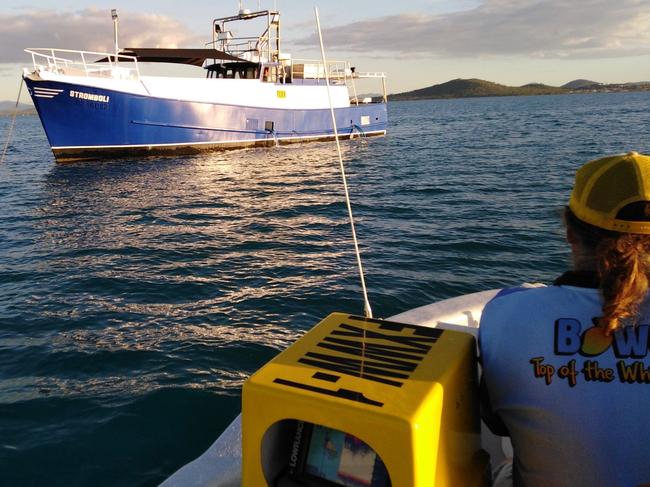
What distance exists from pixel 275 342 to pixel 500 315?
385 centimetres

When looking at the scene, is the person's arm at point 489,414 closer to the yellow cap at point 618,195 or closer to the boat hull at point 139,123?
the yellow cap at point 618,195

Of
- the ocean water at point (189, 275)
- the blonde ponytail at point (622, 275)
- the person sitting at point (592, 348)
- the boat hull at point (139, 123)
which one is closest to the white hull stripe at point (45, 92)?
the boat hull at point (139, 123)

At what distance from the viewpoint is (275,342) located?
5156 mm

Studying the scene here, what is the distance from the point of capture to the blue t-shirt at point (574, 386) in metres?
1.33

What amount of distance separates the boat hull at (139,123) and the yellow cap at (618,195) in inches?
754

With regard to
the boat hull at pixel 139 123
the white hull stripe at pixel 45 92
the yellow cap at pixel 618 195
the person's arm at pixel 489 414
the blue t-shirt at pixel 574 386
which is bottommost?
the person's arm at pixel 489 414

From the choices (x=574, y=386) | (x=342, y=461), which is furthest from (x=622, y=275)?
(x=342, y=461)

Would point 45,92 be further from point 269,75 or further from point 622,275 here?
point 622,275

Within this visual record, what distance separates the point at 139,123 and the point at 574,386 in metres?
A: 19.8

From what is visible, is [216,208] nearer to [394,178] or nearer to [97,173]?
[394,178]

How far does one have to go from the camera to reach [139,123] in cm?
1917

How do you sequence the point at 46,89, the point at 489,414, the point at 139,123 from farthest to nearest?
the point at 139,123
the point at 46,89
the point at 489,414

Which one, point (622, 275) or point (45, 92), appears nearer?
point (622, 275)

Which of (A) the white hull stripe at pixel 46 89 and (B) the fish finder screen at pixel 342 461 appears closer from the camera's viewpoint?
(B) the fish finder screen at pixel 342 461
